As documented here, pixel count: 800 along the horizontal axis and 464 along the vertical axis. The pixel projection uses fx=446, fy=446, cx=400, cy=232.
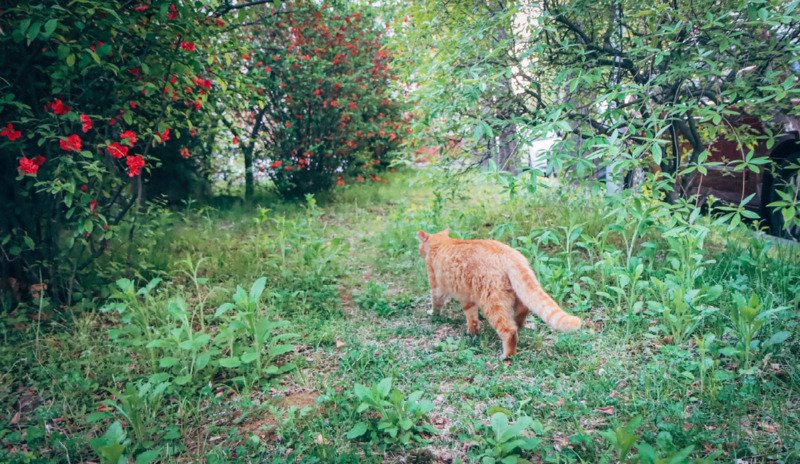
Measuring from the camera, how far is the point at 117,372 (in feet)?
9.39

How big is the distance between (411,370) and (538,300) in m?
0.89

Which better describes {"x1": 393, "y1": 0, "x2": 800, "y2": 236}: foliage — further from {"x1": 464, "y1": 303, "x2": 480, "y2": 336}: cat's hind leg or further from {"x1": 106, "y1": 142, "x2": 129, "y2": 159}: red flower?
{"x1": 106, "y1": 142, "x2": 129, "y2": 159}: red flower

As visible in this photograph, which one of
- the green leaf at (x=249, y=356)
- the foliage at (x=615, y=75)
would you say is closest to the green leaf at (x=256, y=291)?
the green leaf at (x=249, y=356)

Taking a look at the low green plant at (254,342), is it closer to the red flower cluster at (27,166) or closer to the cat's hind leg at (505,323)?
the cat's hind leg at (505,323)

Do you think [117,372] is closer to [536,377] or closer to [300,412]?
[300,412]

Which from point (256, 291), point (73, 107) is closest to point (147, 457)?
point (256, 291)

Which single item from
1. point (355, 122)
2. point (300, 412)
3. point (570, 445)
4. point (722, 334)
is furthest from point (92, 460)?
point (355, 122)

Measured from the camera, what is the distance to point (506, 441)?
204 cm

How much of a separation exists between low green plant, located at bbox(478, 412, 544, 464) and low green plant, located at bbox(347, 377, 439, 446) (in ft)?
0.90

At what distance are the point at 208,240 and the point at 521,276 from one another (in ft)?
12.1

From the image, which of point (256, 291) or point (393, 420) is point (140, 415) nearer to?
point (256, 291)

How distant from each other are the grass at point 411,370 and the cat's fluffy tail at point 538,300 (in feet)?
1.33

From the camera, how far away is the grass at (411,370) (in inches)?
84.5

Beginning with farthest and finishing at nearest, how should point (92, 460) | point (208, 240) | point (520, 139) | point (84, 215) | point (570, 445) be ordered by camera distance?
point (208, 240) < point (520, 139) < point (84, 215) < point (92, 460) < point (570, 445)
